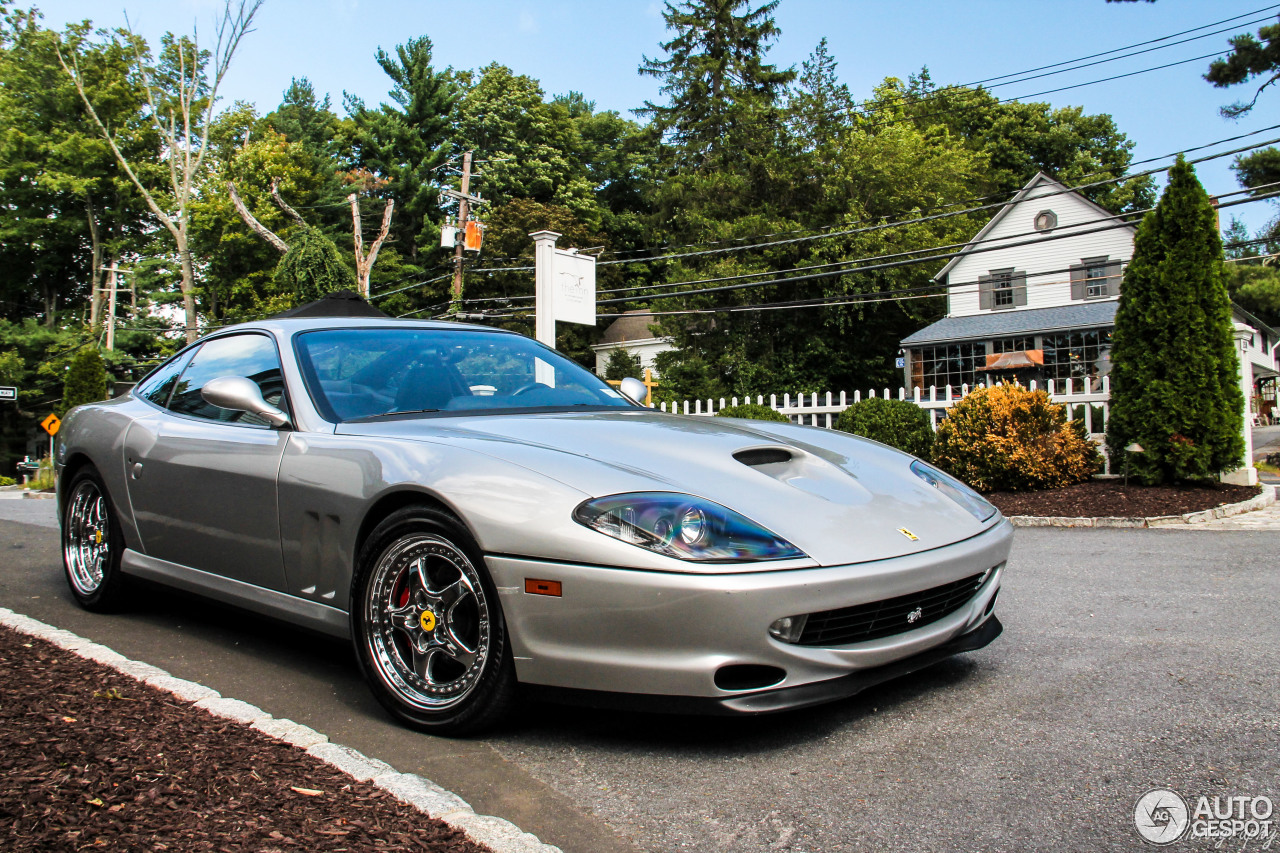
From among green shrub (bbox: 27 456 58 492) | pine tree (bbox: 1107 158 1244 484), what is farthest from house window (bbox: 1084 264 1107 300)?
green shrub (bbox: 27 456 58 492)

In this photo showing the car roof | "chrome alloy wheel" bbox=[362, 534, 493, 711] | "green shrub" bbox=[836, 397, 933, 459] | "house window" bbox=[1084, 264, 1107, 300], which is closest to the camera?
"chrome alloy wheel" bbox=[362, 534, 493, 711]

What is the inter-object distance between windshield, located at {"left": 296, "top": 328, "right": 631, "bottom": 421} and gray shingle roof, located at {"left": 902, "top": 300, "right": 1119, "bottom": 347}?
32059 mm

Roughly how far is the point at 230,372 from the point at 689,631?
8.78 feet

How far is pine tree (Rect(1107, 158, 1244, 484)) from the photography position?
971 cm

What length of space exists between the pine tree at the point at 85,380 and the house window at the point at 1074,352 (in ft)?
102

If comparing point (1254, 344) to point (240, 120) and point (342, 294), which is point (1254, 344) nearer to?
point (342, 294)

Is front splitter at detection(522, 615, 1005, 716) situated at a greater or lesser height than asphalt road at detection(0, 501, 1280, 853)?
greater

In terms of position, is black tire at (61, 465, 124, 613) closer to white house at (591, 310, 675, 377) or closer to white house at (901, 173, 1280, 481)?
white house at (901, 173, 1280, 481)

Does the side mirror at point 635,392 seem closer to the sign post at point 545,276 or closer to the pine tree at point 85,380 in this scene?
the sign post at point 545,276

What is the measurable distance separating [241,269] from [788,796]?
51755 mm

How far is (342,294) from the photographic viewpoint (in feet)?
38.0

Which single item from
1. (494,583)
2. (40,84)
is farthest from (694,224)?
(494,583)

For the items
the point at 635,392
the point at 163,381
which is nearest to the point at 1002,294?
the point at 635,392

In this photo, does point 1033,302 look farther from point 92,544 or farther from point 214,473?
point 214,473
